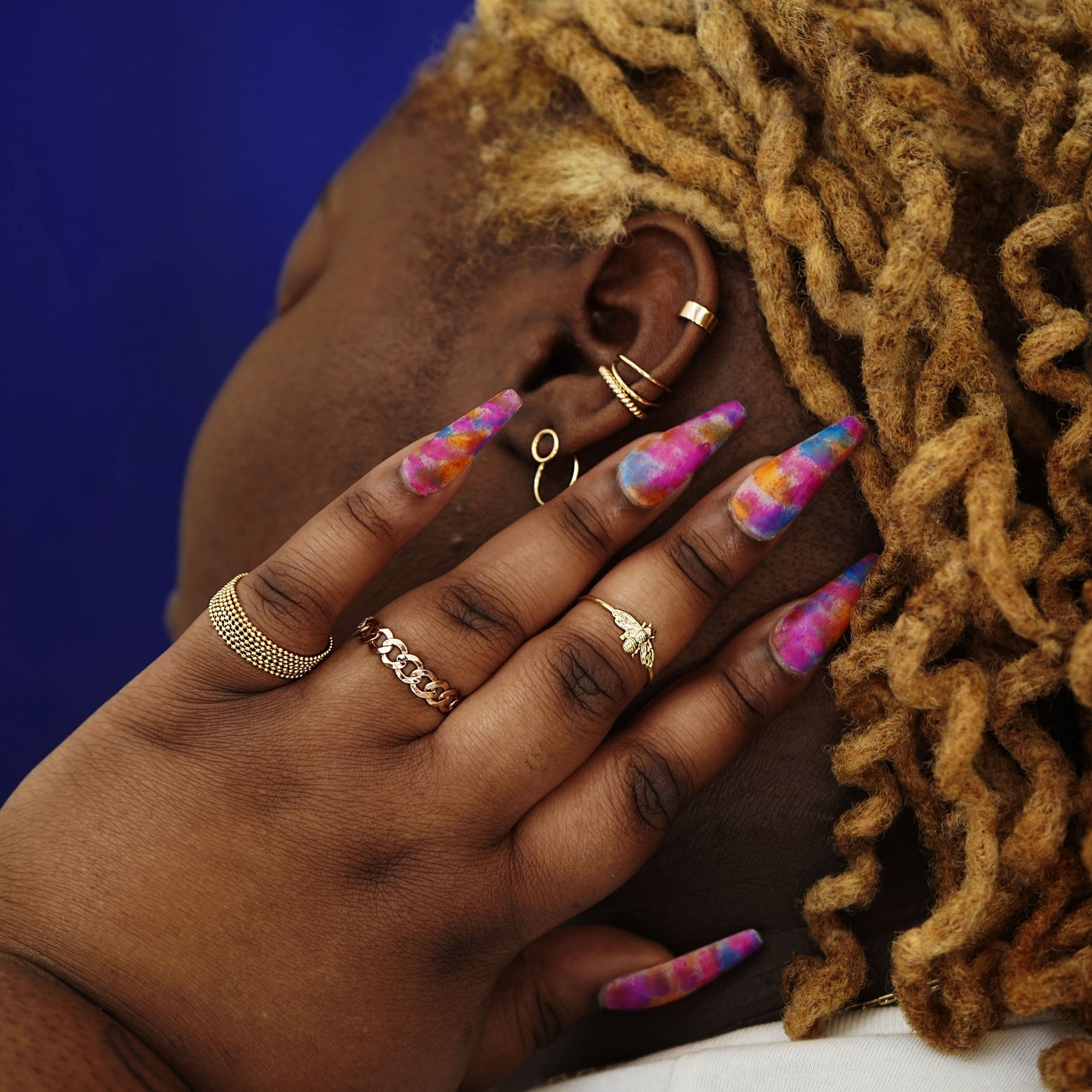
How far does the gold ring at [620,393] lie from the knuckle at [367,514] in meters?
0.23

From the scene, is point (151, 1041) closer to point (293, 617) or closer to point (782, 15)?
point (293, 617)

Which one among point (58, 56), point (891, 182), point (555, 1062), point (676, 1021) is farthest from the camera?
point (58, 56)

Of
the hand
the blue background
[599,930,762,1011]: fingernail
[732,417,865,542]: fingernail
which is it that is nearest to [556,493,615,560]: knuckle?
the hand

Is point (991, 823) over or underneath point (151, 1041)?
underneath

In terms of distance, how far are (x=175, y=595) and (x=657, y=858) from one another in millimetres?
672

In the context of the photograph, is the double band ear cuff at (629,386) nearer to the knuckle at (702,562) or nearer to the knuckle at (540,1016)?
the knuckle at (702,562)

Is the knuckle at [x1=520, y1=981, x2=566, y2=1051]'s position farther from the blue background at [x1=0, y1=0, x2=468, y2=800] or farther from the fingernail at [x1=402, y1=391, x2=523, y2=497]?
the blue background at [x1=0, y1=0, x2=468, y2=800]

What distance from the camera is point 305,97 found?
80.4 inches

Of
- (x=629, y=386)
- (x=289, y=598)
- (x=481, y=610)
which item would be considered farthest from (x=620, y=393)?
(x=289, y=598)

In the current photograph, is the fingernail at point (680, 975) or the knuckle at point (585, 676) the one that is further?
the fingernail at point (680, 975)

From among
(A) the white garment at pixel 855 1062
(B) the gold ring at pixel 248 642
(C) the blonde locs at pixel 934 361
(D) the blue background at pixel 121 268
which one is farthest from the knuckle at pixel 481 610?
(D) the blue background at pixel 121 268

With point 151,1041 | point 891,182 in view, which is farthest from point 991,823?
point 151,1041

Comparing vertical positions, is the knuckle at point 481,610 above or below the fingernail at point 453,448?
below

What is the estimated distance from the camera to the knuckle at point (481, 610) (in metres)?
0.82
